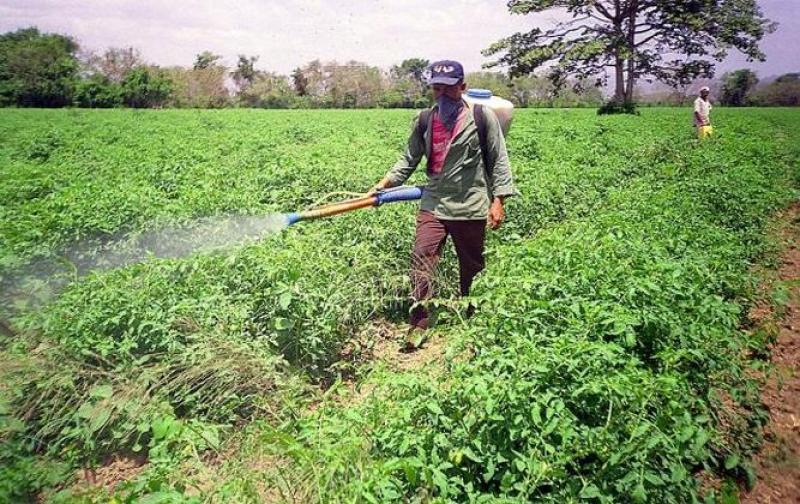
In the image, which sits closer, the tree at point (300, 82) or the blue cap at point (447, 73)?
the blue cap at point (447, 73)

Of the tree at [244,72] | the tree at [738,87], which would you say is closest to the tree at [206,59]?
the tree at [244,72]

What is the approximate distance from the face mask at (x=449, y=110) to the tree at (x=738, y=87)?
215 ft

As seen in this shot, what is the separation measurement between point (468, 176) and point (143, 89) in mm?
50618

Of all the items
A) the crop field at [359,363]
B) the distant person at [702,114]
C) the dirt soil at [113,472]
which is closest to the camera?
the crop field at [359,363]

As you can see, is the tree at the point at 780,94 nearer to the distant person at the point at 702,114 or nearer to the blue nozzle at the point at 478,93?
the distant person at the point at 702,114

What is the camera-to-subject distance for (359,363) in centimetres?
403

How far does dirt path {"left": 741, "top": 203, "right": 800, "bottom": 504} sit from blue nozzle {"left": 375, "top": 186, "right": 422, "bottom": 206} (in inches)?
102

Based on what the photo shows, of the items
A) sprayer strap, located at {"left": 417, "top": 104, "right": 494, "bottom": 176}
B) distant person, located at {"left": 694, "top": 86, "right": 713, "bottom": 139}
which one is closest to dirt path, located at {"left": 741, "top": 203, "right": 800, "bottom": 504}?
sprayer strap, located at {"left": 417, "top": 104, "right": 494, "bottom": 176}

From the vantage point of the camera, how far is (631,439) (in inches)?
84.2

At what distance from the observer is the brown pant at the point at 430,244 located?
4293mm

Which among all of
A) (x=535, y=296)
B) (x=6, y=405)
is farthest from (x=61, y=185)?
(x=535, y=296)

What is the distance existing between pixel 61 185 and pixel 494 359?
7435mm

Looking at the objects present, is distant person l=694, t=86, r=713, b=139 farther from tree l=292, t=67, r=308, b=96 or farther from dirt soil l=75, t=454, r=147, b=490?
tree l=292, t=67, r=308, b=96

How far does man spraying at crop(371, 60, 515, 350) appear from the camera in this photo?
412 centimetres
